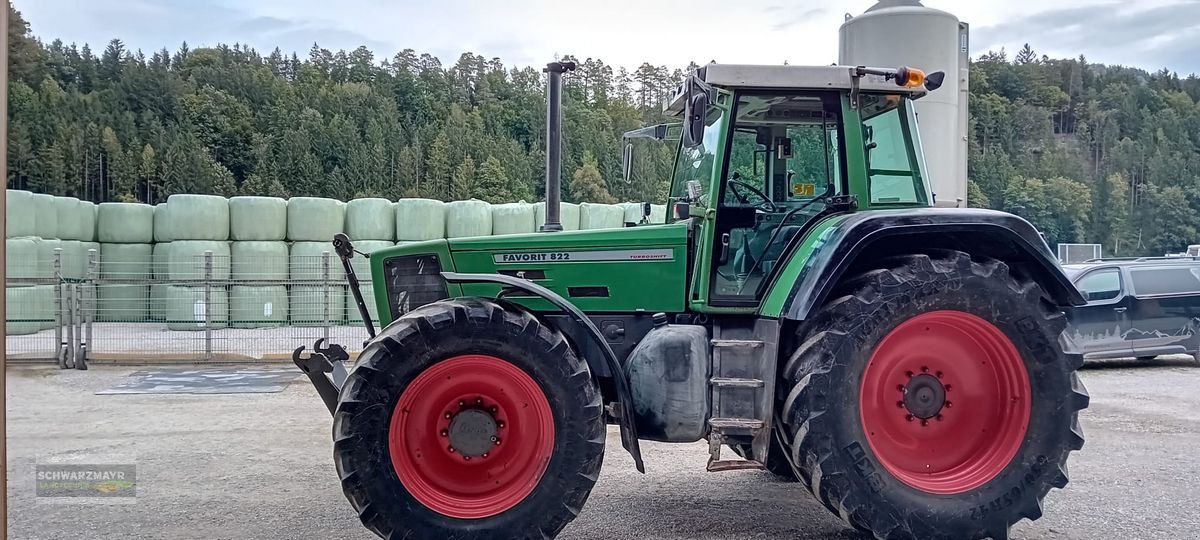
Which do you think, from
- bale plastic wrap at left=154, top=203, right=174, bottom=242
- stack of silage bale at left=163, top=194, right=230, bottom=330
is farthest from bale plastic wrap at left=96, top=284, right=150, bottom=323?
bale plastic wrap at left=154, top=203, right=174, bottom=242

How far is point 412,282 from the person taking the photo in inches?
180

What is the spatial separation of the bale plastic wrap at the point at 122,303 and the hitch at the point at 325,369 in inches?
360

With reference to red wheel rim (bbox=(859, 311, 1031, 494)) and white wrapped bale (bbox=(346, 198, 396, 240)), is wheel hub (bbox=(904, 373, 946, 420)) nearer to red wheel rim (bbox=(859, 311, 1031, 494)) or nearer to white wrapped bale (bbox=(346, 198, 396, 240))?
red wheel rim (bbox=(859, 311, 1031, 494))

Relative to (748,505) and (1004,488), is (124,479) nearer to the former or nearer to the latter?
(748,505)

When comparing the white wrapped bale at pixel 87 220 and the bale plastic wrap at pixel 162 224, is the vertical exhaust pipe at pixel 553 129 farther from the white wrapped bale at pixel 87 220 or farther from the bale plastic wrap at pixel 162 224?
the white wrapped bale at pixel 87 220

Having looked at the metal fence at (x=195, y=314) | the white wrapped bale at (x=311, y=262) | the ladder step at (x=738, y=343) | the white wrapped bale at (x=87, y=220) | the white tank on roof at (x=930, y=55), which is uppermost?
the white tank on roof at (x=930, y=55)

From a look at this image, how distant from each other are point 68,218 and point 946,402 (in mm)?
16344

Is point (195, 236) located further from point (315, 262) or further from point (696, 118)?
point (696, 118)

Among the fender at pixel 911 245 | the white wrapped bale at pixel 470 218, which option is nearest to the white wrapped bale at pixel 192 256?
the white wrapped bale at pixel 470 218

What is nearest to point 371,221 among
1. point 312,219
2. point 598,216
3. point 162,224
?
point 312,219

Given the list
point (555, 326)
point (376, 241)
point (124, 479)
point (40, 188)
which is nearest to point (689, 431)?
point (555, 326)

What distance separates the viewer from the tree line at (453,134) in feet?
63.5

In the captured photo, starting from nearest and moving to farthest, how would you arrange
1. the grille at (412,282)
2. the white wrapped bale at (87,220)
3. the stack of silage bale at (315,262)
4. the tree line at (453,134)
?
the grille at (412,282) < the stack of silage bale at (315,262) < the white wrapped bale at (87,220) < the tree line at (453,134)

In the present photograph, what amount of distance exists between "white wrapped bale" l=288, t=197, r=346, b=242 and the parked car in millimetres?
13093
